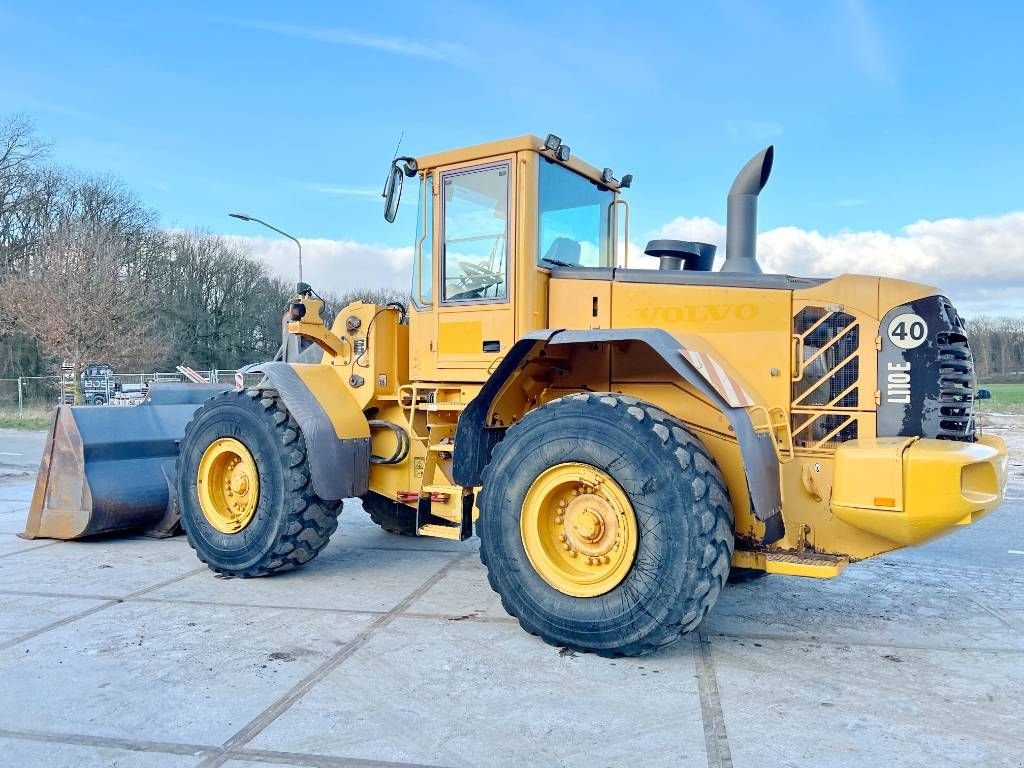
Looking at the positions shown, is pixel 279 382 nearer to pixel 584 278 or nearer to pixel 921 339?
pixel 584 278

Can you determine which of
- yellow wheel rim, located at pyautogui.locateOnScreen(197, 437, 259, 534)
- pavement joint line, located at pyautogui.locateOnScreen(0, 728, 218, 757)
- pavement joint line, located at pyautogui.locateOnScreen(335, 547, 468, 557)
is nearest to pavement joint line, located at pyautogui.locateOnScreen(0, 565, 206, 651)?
yellow wheel rim, located at pyautogui.locateOnScreen(197, 437, 259, 534)

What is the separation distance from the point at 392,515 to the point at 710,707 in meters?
4.14

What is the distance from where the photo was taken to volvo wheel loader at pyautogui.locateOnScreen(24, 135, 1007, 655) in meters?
3.90

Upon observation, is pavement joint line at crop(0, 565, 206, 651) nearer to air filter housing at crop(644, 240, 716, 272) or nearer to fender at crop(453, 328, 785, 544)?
fender at crop(453, 328, 785, 544)

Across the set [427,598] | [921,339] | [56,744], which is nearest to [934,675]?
[921,339]

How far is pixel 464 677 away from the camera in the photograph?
3832 millimetres

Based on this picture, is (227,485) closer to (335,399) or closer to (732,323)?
(335,399)

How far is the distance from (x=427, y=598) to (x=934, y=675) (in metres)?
2.88

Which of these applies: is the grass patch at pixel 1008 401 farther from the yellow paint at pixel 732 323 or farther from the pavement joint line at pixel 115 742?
the pavement joint line at pixel 115 742

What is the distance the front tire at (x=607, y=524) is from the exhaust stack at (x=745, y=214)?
56.4 inches

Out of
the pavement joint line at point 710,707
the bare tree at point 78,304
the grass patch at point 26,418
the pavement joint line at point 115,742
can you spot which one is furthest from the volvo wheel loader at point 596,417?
the grass patch at point 26,418

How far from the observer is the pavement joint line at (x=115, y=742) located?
10.1ft

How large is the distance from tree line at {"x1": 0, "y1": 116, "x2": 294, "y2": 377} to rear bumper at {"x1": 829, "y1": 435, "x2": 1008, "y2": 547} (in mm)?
22883

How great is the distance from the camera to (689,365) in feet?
13.3
